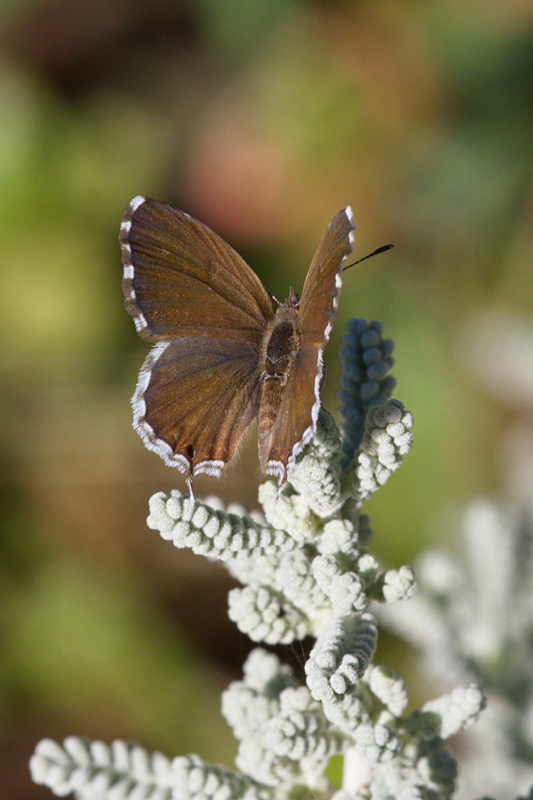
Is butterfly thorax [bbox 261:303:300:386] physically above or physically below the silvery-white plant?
above

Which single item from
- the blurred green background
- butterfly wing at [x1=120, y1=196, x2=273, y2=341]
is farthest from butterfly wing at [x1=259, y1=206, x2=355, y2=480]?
the blurred green background

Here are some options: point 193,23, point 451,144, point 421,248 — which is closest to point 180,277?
point 421,248

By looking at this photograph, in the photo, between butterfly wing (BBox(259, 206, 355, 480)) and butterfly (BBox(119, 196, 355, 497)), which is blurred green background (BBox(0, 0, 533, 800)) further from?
butterfly wing (BBox(259, 206, 355, 480))

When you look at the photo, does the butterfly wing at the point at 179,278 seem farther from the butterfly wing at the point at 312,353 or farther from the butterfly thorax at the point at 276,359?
the butterfly wing at the point at 312,353

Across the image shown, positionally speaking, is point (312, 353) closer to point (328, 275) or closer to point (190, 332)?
point (328, 275)

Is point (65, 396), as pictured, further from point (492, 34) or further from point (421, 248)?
point (492, 34)

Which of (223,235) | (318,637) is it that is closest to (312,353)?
(318,637)
